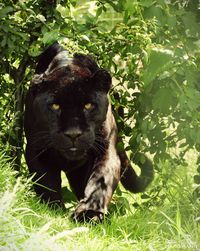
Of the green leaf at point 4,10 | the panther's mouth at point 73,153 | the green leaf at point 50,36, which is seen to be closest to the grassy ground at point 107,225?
the panther's mouth at point 73,153

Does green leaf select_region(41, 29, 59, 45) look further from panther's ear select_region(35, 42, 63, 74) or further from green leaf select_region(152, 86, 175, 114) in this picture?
green leaf select_region(152, 86, 175, 114)

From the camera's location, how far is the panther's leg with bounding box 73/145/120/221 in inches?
172

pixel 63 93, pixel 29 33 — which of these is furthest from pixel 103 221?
pixel 29 33

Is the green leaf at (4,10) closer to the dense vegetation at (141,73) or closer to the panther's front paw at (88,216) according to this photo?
the dense vegetation at (141,73)

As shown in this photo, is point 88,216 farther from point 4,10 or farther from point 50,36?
point 4,10

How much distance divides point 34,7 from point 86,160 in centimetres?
105

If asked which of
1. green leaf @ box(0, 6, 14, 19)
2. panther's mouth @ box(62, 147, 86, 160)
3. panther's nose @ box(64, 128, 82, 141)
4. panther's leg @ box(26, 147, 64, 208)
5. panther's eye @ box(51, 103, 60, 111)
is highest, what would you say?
green leaf @ box(0, 6, 14, 19)

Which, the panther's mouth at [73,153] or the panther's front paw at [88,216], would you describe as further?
the panther's mouth at [73,153]

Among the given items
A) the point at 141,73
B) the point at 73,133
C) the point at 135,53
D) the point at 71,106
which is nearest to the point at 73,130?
the point at 73,133

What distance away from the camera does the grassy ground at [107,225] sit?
11.0 feet

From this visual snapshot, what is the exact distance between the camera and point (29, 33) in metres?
5.05

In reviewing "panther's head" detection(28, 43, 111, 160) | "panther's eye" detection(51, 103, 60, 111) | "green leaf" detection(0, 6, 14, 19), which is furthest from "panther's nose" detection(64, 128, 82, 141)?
"green leaf" detection(0, 6, 14, 19)

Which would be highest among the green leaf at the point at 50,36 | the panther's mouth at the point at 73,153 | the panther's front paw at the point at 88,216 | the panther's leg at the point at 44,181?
the green leaf at the point at 50,36

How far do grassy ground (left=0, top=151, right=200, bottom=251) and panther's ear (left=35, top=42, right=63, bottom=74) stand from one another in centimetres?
71
